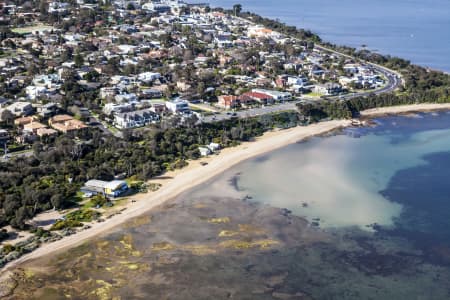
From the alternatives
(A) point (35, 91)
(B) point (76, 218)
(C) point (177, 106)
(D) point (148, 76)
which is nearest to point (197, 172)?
(B) point (76, 218)

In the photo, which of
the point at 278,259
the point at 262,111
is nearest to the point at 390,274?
the point at 278,259

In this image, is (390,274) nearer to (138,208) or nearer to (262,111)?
(138,208)

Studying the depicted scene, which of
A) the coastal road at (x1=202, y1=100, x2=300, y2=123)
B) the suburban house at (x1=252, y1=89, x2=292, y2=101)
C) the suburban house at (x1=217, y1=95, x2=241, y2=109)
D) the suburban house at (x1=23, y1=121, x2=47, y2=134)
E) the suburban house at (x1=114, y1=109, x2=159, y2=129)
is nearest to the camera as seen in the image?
the suburban house at (x1=23, y1=121, x2=47, y2=134)

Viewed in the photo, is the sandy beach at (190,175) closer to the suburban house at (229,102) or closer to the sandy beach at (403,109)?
the sandy beach at (403,109)

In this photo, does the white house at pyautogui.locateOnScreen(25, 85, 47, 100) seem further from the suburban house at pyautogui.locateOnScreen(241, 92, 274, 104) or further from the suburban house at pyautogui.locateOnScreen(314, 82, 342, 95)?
the suburban house at pyautogui.locateOnScreen(314, 82, 342, 95)

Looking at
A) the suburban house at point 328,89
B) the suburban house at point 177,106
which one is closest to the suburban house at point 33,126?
the suburban house at point 177,106

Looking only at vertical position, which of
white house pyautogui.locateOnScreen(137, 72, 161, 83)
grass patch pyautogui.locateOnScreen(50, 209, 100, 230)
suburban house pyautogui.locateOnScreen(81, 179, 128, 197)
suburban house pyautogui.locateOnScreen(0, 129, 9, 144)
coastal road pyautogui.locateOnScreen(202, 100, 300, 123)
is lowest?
grass patch pyautogui.locateOnScreen(50, 209, 100, 230)

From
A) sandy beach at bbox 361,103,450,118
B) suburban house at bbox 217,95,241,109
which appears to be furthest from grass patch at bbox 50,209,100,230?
sandy beach at bbox 361,103,450,118
